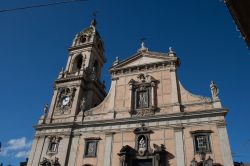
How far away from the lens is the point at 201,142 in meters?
17.2

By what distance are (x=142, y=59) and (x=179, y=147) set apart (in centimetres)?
948

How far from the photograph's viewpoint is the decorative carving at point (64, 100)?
23.3 m

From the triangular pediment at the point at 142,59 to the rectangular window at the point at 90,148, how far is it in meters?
7.71

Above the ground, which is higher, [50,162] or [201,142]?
[201,142]

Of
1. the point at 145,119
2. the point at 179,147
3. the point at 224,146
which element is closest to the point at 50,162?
the point at 145,119

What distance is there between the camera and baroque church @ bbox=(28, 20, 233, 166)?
1730 cm

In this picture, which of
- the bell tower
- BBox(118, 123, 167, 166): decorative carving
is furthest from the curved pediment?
BBox(118, 123, 167, 166): decorative carving

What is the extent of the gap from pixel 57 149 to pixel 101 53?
1335 centimetres

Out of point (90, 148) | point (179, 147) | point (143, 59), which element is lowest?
point (179, 147)

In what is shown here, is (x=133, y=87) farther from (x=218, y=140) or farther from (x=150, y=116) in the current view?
(x=218, y=140)

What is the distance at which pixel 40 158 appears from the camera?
20.7m

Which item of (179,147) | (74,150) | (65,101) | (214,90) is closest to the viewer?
(179,147)

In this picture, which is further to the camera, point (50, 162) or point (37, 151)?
point (37, 151)

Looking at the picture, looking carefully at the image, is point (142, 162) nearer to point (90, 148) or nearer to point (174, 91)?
point (90, 148)
